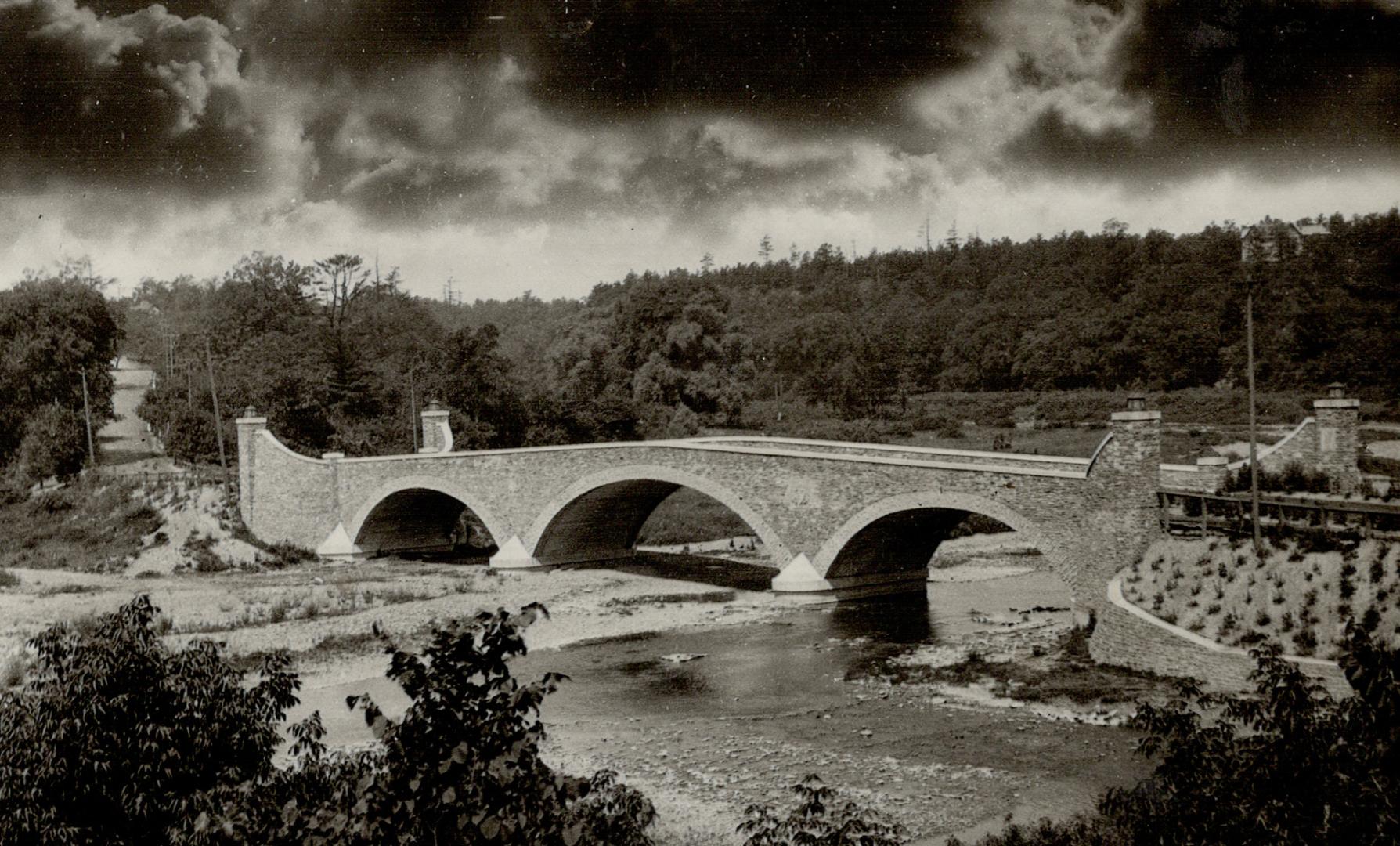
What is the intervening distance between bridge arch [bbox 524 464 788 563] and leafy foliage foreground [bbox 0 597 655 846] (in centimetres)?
2053

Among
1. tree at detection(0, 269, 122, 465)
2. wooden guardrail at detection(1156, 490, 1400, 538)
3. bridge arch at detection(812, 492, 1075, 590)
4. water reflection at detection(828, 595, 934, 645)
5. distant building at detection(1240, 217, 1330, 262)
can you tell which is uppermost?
distant building at detection(1240, 217, 1330, 262)

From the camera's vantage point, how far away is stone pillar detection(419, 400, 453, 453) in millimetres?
41469

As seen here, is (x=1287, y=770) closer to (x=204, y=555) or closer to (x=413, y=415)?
(x=204, y=555)

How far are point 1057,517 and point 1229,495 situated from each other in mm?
3165

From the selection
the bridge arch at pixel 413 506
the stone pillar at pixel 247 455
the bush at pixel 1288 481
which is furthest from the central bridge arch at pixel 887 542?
the stone pillar at pixel 247 455

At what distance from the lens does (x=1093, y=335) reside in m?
60.5

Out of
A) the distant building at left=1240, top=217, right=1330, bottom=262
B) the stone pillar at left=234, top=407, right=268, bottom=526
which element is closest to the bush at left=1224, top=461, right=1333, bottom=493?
the distant building at left=1240, top=217, right=1330, bottom=262

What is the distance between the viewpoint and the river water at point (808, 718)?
1497cm

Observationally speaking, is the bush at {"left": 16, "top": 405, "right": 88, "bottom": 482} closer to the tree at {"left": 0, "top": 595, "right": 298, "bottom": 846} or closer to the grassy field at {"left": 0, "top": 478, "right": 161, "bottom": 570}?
the grassy field at {"left": 0, "top": 478, "right": 161, "bottom": 570}

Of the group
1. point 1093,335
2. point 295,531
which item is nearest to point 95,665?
point 295,531

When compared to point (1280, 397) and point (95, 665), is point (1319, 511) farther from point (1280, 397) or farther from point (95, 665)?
point (1280, 397)

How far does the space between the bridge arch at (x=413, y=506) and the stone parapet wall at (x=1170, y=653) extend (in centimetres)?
2111

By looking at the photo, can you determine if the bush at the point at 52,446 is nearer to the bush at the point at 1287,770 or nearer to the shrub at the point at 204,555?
the shrub at the point at 204,555

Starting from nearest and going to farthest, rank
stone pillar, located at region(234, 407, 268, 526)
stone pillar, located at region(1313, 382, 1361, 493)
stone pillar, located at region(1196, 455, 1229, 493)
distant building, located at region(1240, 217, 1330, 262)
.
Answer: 1. stone pillar, located at region(1313, 382, 1361, 493)
2. stone pillar, located at region(1196, 455, 1229, 493)
3. stone pillar, located at region(234, 407, 268, 526)
4. distant building, located at region(1240, 217, 1330, 262)
